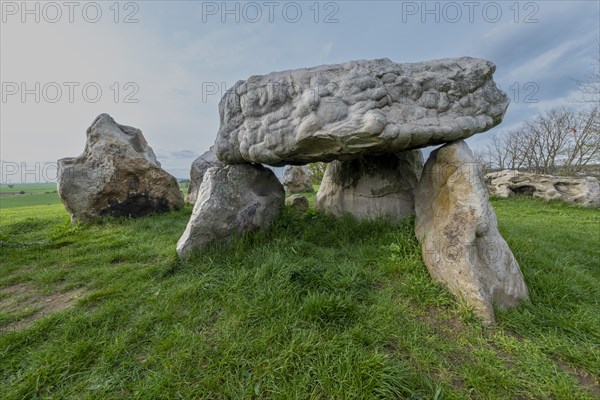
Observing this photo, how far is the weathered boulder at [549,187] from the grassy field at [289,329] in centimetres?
744

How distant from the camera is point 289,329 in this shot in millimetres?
2152

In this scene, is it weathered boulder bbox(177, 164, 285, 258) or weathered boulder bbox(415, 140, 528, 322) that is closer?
weathered boulder bbox(415, 140, 528, 322)

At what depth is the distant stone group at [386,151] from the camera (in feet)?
8.93

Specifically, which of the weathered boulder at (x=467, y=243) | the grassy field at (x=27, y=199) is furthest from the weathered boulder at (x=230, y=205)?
the grassy field at (x=27, y=199)

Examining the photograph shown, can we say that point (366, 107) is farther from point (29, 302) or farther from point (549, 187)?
point (549, 187)

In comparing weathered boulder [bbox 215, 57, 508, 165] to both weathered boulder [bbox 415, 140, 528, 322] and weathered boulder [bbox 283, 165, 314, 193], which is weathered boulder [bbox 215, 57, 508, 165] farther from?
weathered boulder [bbox 283, 165, 314, 193]

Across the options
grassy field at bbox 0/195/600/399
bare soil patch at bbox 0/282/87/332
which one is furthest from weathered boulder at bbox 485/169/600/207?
bare soil patch at bbox 0/282/87/332

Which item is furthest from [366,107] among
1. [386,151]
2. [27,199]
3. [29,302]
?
[27,199]

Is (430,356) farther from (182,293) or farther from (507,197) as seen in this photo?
(507,197)

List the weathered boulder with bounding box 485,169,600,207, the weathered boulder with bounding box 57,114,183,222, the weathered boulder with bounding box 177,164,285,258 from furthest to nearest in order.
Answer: the weathered boulder with bounding box 485,169,600,207 → the weathered boulder with bounding box 57,114,183,222 → the weathered boulder with bounding box 177,164,285,258

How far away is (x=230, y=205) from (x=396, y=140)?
7.61 feet

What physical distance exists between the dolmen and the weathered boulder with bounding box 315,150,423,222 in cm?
11

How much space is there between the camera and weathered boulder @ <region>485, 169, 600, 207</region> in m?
8.82

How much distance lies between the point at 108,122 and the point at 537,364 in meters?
8.68
